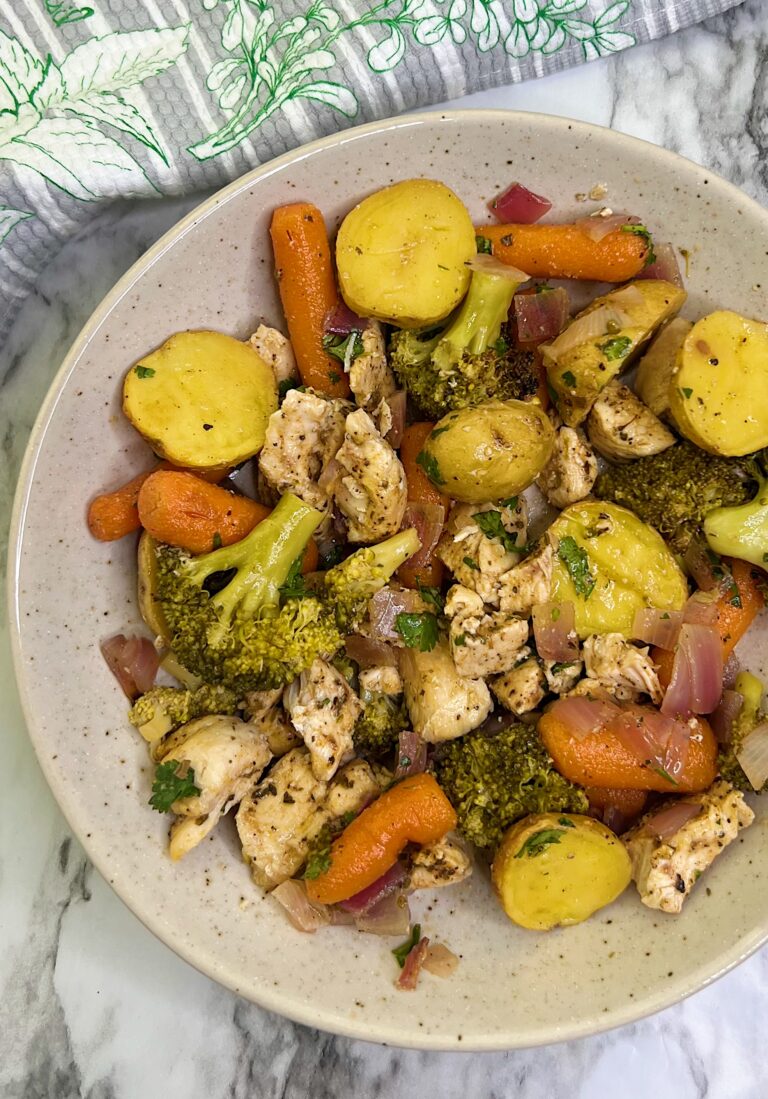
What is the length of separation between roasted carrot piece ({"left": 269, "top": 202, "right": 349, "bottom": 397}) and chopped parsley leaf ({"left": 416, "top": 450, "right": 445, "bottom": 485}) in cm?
31

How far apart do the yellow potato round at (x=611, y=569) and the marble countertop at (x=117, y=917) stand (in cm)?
113

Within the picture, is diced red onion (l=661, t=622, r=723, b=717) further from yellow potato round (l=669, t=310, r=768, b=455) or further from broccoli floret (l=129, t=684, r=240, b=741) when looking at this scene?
broccoli floret (l=129, t=684, r=240, b=741)

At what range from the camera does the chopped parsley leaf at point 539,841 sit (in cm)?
220

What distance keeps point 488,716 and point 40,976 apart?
4.99ft

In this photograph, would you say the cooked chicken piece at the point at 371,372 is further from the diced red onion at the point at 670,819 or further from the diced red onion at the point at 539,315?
the diced red onion at the point at 670,819

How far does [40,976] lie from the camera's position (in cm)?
265

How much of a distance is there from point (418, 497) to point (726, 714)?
98 centimetres

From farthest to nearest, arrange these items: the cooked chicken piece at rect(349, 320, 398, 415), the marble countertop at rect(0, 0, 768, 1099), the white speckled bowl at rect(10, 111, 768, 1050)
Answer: the marble countertop at rect(0, 0, 768, 1099) → the cooked chicken piece at rect(349, 320, 398, 415) → the white speckled bowl at rect(10, 111, 768, 1050)

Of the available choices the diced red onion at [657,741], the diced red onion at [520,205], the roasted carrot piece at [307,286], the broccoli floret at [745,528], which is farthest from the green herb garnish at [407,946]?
the diced red onion at [520,205]

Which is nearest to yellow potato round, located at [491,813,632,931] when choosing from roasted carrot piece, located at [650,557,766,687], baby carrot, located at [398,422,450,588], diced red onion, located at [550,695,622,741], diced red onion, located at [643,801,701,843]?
diced red onion, located at [643,801,701,843]

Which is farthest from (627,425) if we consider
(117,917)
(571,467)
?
(117,917)

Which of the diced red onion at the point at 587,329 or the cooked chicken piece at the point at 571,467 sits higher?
the diced red onion at the point at 587,329

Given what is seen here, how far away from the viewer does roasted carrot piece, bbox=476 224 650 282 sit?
2.27 meters

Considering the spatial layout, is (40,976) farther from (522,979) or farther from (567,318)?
(567,318)
